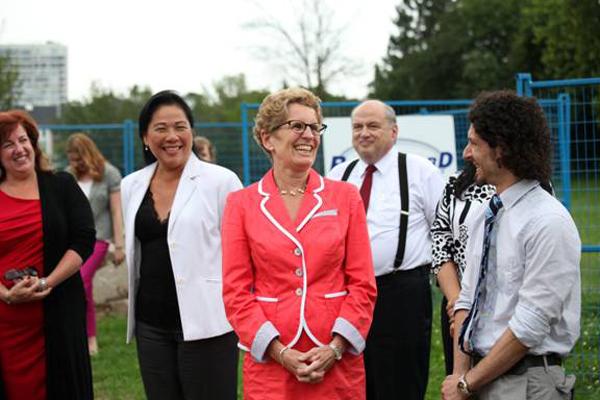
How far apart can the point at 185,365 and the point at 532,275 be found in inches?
82.3

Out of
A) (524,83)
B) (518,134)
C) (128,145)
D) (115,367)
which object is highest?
(524,83)

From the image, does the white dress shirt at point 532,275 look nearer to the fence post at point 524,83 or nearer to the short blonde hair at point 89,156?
the fence post at point 524,83

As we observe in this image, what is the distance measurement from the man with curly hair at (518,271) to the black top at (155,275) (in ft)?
5.76

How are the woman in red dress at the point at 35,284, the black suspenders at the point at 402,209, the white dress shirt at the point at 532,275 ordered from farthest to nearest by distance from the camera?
the black suspenders at the point at 402,209
the woman in red dress at the point at 35,284
the white dress shirt at the point at 532,275

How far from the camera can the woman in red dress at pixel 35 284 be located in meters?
4.81

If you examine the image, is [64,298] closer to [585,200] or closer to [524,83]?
[524,83]

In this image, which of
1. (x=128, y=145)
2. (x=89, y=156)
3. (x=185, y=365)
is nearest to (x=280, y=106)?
(x=185, y=365)

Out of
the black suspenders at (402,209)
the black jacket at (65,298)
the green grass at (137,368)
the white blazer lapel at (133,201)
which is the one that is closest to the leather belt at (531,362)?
the black suspenders at (402,209)

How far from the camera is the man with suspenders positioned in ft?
17.2

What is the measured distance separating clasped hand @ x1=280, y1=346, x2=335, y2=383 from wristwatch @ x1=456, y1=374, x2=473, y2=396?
0.54m

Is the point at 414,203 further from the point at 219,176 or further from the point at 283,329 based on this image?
the point at 283,329

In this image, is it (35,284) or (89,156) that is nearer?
(35,284)

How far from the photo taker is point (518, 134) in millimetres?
3127

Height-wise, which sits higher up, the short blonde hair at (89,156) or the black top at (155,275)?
the short blonde hair at (89,156)
